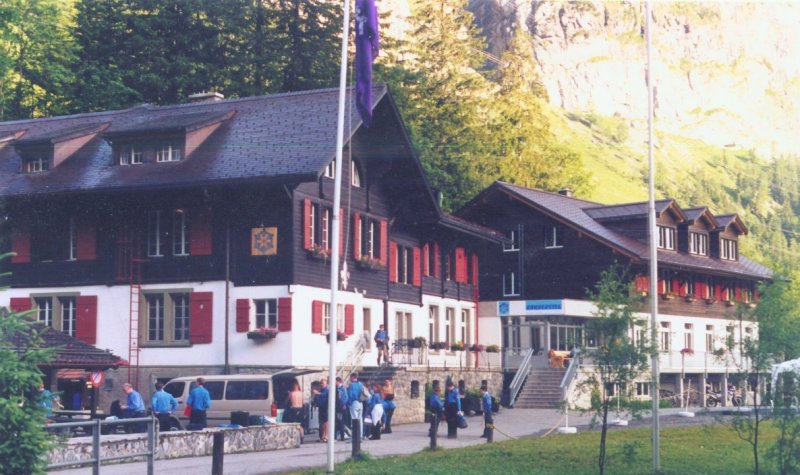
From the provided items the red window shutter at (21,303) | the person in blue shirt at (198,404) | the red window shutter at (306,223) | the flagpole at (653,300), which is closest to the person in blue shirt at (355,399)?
the person in blue shirt at (198,404)

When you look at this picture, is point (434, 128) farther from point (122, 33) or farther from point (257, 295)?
point (257, 295)

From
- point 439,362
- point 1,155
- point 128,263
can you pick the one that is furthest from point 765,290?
point 1,155

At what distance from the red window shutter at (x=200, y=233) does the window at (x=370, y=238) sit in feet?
21.1

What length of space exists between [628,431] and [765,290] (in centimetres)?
1075

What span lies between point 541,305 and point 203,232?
72.3 ft

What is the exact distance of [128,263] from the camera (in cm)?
4097

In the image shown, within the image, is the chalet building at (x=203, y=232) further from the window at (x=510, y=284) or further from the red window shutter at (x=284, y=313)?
the window at (x=510, y=284)

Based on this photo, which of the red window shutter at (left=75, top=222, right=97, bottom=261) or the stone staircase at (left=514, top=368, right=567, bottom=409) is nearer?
the red window shutter at (left=75, top=222, right=97, bottom=261)

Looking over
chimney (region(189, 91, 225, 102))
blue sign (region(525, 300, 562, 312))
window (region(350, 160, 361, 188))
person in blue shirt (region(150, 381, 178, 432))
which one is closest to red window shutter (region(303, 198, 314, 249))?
window (region(350, 160, 361, 188))

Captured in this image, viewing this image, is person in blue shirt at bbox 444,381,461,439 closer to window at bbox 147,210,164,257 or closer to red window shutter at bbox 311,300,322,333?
red window shutter at bbox 311,300,322,333

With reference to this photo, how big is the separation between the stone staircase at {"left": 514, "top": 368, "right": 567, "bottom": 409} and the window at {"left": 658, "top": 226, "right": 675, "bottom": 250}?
13371mm

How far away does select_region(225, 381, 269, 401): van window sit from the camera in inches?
1309

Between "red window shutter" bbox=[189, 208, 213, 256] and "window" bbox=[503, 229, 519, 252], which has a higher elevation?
"window" bbox=[503, 229, 519, 252]

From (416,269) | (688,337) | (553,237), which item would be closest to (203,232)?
(416,269)
